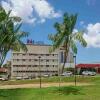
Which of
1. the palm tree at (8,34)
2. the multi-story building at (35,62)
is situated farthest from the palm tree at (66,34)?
the multi-story building at (35,62)

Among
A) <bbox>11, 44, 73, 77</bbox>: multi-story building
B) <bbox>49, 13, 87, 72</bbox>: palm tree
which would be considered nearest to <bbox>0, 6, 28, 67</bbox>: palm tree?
<bbox>49, 13, 87, 72</bbox>: palm tree

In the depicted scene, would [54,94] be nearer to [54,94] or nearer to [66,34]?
[54,94]

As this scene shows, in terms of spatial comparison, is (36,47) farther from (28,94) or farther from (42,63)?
(28,94)

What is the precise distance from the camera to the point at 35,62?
16162 centimetres

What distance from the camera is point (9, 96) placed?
153 ft

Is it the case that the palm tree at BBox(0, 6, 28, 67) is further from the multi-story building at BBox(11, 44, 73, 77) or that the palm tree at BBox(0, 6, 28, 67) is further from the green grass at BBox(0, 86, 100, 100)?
the multi-story building at BBox(11, 44, 73, 77)

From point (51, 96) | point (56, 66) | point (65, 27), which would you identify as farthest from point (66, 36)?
point (56, 66)

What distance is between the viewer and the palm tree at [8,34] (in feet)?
159

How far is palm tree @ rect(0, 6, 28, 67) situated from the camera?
159ft

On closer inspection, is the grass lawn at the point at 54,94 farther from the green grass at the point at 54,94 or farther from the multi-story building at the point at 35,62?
the multi-story building at the point at 35,62

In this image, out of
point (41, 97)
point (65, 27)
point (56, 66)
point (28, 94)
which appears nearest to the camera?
point (41, 97)

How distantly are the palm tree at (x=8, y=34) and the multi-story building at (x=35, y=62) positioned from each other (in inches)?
4290

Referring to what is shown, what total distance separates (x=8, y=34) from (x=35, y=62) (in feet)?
370

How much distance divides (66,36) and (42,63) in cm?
11355
